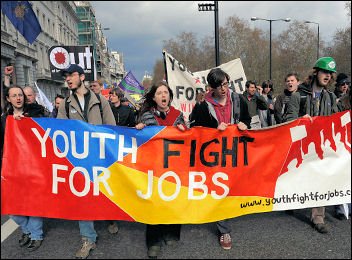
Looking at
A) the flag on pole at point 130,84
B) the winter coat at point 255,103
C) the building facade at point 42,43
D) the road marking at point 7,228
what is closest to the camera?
the road marking at point 7,228

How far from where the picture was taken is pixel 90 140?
303cm

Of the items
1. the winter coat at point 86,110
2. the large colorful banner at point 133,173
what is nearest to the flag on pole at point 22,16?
the winter coat at point 86,110

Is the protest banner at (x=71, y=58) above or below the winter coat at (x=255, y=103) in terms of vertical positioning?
above

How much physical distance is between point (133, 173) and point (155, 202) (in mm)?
363

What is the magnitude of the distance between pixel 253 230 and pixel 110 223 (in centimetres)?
168

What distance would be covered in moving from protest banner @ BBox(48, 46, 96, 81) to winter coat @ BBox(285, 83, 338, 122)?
534 cm

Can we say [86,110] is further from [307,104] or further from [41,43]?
[41,43]

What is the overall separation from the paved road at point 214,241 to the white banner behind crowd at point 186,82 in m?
3.55

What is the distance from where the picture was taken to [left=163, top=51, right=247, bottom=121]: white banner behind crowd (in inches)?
261

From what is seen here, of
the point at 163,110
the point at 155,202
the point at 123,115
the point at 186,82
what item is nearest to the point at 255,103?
the point at 186,82

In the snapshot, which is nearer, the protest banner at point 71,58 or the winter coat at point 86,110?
the winter coat at point 86,110

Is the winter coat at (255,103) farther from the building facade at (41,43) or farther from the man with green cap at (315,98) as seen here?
the building facade at (41,43)

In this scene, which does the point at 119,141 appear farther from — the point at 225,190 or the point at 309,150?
the point at 309,150

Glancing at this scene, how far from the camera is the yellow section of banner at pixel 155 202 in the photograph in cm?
298
